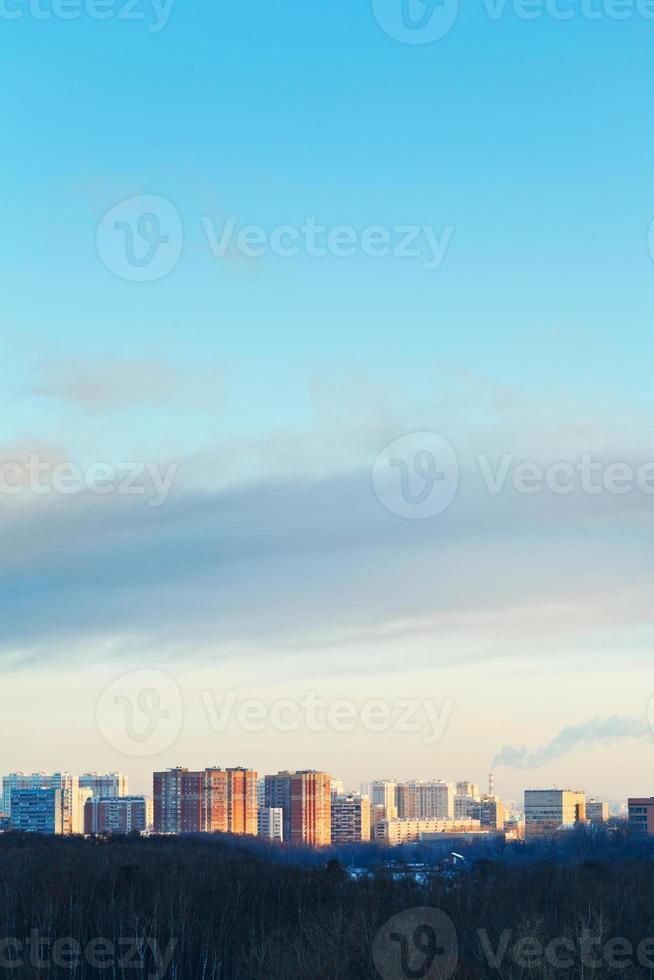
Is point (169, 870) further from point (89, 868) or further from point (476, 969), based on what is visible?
point (476, 969)

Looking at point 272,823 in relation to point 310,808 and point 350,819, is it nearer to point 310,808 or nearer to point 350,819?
point 310,808

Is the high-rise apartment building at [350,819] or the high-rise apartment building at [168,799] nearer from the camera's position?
the high-rise apartment building at [168,799]

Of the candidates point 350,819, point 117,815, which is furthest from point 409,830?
point 117,815

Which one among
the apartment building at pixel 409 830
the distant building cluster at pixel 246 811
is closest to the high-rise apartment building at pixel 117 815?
the distant building cluster at pixel 246 811

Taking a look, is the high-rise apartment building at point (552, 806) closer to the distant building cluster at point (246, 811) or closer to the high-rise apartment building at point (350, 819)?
the distant building cluster at point (246, 811)

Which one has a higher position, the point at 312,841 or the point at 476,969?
the point at 476,969

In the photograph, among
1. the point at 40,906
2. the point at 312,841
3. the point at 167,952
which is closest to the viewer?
the point at 167,952

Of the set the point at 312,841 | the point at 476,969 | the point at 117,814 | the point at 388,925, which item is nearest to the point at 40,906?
the point at 388,925
